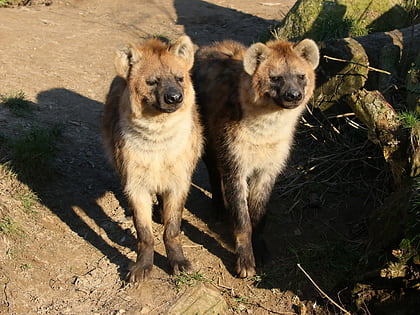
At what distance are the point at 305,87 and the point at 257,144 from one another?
55cm

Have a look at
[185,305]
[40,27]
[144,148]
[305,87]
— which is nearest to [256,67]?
[305,87]

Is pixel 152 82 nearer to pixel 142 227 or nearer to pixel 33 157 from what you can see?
pixel 142 227

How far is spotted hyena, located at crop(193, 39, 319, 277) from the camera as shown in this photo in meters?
4.02

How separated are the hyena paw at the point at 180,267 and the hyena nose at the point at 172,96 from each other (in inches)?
48.6

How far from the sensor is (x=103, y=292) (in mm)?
3920

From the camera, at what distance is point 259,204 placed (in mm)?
4461

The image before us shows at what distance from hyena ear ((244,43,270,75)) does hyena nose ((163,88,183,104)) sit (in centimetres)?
65

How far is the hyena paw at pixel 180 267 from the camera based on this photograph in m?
4.08

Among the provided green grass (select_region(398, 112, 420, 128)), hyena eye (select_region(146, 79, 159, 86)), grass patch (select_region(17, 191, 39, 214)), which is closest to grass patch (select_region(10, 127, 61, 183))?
grass patch (select_region(17, 191, 39, 214))

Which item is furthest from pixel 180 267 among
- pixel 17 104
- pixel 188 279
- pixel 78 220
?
pixel 17 104

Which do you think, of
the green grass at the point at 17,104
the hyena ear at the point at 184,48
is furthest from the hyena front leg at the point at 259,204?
the green grass at the point at 17,104

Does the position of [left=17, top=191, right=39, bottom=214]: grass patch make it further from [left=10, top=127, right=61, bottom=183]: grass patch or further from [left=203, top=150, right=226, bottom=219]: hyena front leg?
[left=203, top=150, right=226, bottom=219]: hyena front leg

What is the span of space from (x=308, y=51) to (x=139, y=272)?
6.69 ft

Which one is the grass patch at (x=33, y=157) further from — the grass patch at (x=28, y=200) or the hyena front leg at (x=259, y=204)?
the hyena front leg at (x=259, y=204)
